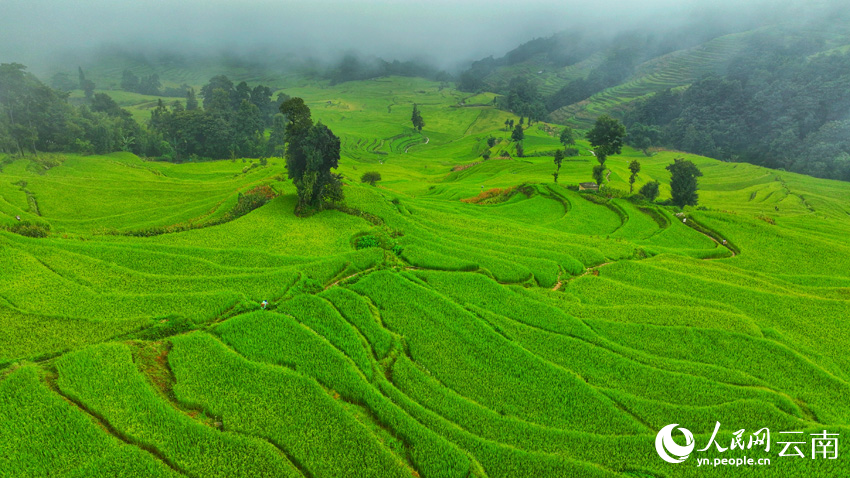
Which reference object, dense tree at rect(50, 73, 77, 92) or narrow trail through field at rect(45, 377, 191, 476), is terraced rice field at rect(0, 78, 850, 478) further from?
dense tree at rect(50, 73, 77, 92)

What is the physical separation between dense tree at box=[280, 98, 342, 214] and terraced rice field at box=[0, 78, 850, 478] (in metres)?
2.06

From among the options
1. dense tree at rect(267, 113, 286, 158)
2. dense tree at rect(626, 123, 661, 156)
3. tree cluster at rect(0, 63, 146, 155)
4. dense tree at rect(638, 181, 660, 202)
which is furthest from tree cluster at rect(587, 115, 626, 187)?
tree cluster at rect(0, 63, 146, 155)

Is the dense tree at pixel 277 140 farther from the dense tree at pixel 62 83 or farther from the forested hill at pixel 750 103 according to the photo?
the dense tree at pixel 62 83

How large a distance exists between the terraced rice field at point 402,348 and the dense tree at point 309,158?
2062mm

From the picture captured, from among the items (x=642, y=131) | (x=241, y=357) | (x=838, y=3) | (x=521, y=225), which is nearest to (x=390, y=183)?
(x=521, y=225)

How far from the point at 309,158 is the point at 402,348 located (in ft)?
63.2

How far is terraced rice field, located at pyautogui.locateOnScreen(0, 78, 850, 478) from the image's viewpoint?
10758mm

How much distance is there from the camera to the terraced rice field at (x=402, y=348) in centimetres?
1076

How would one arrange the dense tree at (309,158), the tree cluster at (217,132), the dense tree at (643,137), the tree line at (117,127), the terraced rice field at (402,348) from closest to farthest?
the terraced rice field at (402,348), the dense tree at (309,158), the tree line at (117,127), the tree cluster at (217,132), the dense tree at (643,137)

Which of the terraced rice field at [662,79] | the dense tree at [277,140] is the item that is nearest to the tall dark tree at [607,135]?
the dense tree at [277,140]

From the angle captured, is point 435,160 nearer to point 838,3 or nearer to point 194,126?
point 194,126

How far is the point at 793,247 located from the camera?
30250 mm

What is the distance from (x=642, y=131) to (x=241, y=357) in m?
127

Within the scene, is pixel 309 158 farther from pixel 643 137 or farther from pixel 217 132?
pixel 643 137
